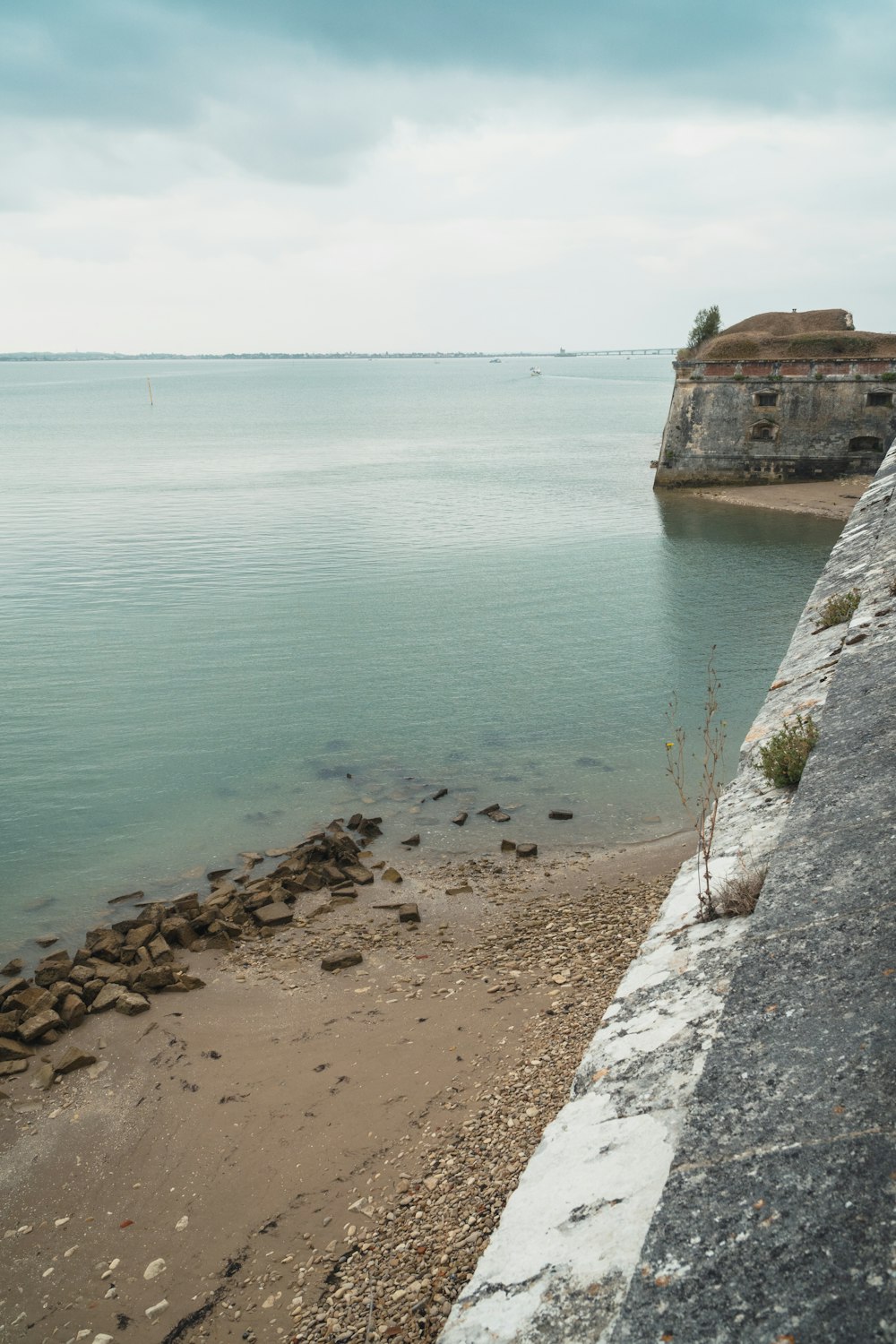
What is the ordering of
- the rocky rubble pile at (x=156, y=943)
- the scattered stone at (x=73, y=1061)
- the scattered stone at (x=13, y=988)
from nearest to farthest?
1. the scattered stone at (x=73, y=1061)
2. the rocky rubble pile at (x=156, y=943)
3. the scattered stone at (x=13, y=988)

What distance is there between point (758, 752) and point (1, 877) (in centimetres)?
1269

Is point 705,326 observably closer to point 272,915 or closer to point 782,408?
point 782,408

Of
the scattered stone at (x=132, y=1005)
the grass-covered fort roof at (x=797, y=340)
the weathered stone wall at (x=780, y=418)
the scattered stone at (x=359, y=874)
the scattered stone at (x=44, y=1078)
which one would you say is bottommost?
the scattered stone at (x=44, y=1078)

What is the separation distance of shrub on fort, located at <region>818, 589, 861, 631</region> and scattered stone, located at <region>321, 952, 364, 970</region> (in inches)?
273

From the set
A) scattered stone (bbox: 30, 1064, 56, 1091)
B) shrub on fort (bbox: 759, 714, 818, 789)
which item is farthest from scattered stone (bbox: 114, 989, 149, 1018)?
shrub on fort (bbox: 759, 714, 818, 789)

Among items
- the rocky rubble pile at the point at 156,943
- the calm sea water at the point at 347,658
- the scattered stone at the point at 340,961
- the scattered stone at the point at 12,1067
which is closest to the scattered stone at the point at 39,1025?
the rocky rubble pile at the point at 156,943

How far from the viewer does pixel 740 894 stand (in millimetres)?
4387

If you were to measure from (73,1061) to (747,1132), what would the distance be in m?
9.15

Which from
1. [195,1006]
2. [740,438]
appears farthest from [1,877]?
[740,438]

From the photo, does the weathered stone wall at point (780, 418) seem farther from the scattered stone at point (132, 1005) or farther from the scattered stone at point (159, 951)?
the scattered stone at point (132, 1005)

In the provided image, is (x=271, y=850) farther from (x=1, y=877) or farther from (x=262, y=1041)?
(x=262, y=1041)

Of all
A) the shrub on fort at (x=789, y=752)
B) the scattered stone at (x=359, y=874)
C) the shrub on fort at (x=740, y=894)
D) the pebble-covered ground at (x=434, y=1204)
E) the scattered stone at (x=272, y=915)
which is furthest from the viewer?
the scattered stone at (x=359, y=874)

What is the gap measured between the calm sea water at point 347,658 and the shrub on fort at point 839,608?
7.69 m

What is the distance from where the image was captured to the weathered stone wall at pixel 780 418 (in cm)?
4616
